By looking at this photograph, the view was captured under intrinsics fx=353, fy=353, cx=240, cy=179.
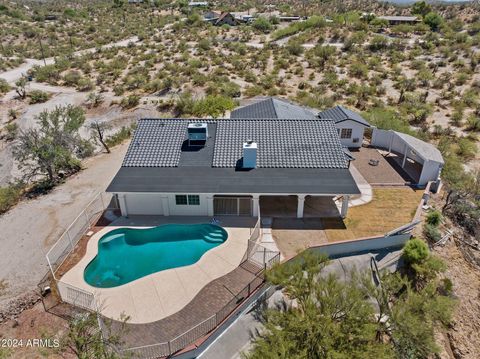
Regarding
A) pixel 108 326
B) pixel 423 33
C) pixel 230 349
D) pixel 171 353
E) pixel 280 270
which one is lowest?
pixel 230 349

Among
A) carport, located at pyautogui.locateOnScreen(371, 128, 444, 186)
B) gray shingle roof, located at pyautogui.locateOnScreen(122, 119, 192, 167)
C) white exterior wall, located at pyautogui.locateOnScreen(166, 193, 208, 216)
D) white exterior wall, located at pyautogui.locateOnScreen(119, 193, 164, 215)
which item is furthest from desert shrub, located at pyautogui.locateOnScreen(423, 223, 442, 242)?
white exterior wall, located at pyautogui.locateOnScreen(119, 193, 164, 215)

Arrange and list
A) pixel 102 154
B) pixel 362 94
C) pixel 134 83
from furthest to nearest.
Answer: pixel 134 83
pixel 362 94
pixel 102 154

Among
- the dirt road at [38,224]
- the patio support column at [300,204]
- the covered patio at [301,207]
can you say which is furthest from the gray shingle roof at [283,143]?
the dirt road at [38,224]

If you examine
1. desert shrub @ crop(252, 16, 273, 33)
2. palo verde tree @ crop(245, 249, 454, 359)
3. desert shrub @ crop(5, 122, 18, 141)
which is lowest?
desert shrub @ crop(5, 122, 18, 141)

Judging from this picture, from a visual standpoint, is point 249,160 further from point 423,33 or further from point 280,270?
point 423,33

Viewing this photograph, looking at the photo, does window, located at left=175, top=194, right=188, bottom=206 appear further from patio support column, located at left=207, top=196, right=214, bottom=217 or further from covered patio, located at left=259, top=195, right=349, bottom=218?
covered patio, located at left=259, top=195, right=349, bottom=218

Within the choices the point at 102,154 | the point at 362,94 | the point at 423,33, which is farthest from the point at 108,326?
the point at 423,33

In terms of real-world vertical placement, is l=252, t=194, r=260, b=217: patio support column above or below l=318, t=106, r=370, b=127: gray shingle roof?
below
